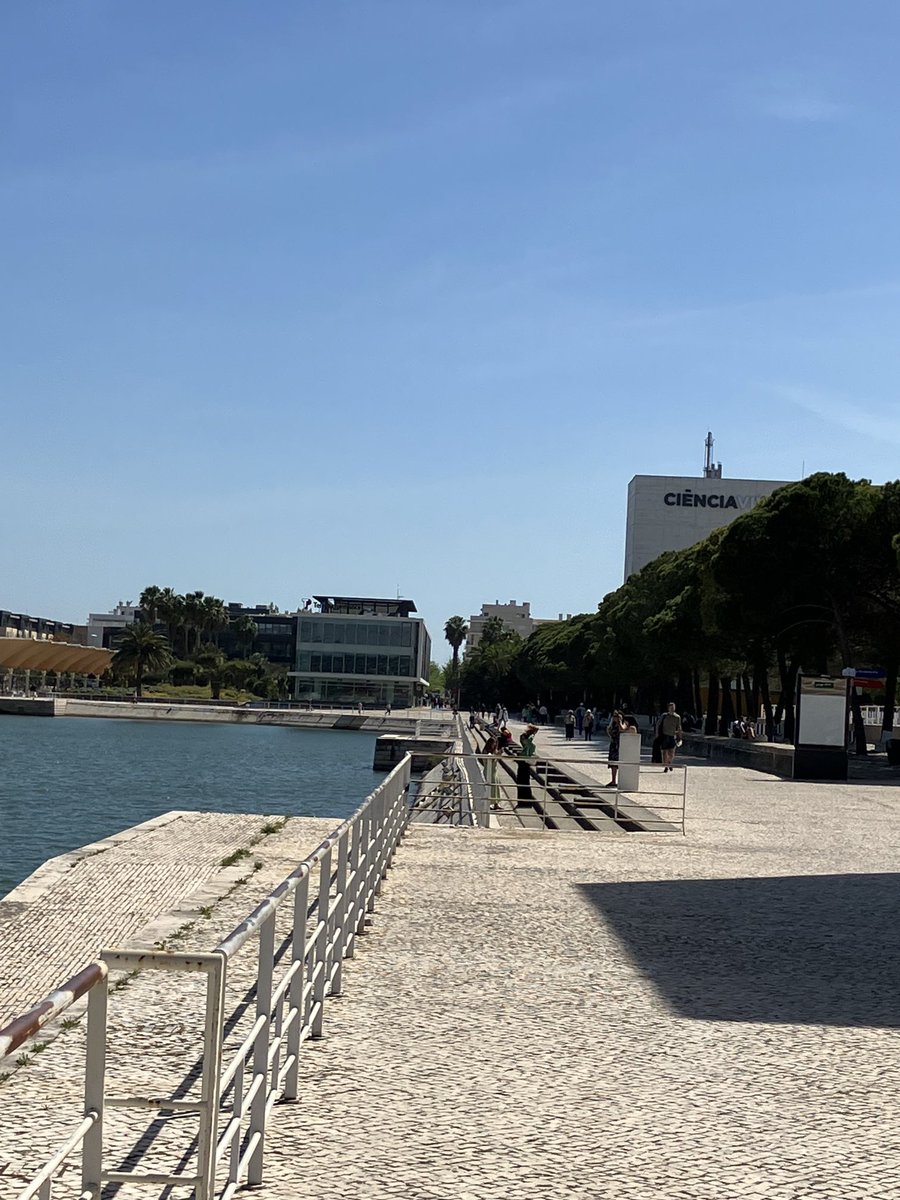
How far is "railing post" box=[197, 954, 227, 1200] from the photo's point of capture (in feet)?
13.2

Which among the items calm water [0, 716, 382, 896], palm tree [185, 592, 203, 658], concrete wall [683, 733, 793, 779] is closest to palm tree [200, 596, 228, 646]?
palm tree [185, 592, 203, 658]

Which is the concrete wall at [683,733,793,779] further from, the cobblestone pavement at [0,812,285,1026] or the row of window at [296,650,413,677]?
the row of window at [296,650,413,677]

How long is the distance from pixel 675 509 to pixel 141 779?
411 feet

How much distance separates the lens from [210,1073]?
4.04 m

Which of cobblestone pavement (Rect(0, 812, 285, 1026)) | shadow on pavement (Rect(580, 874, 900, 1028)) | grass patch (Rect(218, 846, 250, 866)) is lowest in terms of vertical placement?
cobblestone pavement (Rect(0, 812, 285, 1026))

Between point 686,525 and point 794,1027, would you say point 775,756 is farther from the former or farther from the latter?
point 686,525

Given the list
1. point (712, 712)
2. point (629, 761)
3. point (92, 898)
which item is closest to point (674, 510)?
point (712, 712)

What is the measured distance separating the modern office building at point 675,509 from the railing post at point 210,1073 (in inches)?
6376

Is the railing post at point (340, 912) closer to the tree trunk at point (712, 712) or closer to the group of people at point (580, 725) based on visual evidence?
the tree trunk at point (712, 712)

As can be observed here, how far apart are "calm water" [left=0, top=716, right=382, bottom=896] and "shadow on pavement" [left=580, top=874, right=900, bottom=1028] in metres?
9.84

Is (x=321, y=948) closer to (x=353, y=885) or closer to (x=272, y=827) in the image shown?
(x=353, y=885)

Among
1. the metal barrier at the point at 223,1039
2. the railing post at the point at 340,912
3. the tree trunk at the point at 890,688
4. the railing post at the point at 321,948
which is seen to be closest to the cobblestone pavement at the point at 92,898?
the railing post at the point at 340,912

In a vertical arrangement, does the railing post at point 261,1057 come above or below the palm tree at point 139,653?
below

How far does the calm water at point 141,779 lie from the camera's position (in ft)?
94.4
